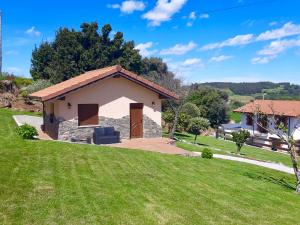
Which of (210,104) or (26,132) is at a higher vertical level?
(210,104)

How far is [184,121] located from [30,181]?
21.7 metres

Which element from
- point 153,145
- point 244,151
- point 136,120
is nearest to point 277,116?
point 244,151

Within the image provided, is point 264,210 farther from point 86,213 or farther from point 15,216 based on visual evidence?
point 15,216

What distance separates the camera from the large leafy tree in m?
46.8

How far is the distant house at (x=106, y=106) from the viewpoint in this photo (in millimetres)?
20547

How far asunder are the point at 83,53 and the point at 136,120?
26908 millimetres

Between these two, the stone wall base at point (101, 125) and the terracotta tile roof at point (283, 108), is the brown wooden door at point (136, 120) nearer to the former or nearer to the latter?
the stone wall base at point (101, 125)

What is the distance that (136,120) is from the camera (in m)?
23.2

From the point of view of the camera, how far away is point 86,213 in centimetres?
783

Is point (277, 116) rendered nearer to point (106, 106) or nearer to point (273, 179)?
point (106, 106)

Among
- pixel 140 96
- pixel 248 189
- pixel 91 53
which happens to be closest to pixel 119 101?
pixel 140 96

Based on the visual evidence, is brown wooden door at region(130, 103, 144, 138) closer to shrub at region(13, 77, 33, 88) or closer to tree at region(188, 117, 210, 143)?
tree at region(188, 117, 210, 143)

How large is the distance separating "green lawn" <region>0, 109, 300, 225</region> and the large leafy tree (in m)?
32.1

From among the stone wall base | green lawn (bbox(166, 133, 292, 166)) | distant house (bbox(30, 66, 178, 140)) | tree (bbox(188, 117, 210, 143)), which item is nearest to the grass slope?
green lawn (bbox(166, 133, 292, 166))
